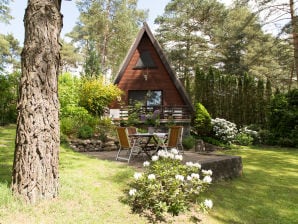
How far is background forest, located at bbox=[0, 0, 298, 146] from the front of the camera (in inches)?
530

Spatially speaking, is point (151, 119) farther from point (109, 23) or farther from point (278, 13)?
point (109, 23)

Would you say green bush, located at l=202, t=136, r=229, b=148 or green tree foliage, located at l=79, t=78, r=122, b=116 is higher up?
green tree foliage, located at l=79, t=78, r=122, b=116

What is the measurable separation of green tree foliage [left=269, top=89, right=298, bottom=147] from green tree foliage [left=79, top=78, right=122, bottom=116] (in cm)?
932

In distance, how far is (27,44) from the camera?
3.78 m

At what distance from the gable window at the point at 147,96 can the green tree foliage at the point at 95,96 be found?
11.7 feet

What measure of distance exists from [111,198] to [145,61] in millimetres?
13522

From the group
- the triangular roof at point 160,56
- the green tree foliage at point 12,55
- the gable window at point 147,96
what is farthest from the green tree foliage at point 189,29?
the green tree foliage at point 12,55

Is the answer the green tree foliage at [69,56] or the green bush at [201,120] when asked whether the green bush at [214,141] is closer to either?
the green bush at [201,120]

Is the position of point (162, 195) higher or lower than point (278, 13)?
lower

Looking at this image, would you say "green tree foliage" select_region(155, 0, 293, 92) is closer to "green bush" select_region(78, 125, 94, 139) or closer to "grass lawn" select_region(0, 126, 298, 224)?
"green bush" select_region(78, 125, 94, 139)

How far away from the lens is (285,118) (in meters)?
15.1

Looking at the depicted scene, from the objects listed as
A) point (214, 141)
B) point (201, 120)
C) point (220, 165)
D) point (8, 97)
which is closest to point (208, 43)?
point (201, 120)

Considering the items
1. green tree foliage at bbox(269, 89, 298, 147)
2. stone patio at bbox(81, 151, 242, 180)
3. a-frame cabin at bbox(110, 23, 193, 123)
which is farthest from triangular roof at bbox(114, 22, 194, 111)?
stone patio at bbox(81, 151, 242, 180)

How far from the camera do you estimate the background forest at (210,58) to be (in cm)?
1347
